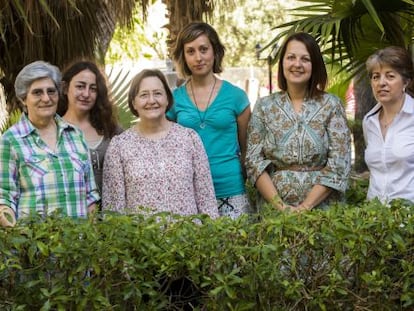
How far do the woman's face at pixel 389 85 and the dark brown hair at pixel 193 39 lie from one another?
1.06 meters

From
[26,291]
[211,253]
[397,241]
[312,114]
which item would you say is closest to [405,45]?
[312,114]

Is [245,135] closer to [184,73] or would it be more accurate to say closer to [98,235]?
[184,73]

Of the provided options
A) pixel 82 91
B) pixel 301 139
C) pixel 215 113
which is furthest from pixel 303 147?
pixel 82 91

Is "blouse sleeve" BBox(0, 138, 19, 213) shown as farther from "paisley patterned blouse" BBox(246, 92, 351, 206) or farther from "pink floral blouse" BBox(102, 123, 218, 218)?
"paisley patterned blouse" BBox(246, 92, 351, 206)

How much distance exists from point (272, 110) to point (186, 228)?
140 centimetres

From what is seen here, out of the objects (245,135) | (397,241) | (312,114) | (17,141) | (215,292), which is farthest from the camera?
(245,135)

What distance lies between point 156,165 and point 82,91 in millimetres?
816

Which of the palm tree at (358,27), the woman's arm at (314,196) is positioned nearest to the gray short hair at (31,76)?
the woman's arm at (314,196)

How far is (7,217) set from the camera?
4.06 meters

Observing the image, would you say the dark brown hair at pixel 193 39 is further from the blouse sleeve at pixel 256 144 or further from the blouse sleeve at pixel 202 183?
the blouse sleeve at pixel 202 183

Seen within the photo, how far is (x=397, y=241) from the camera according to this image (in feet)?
12.4

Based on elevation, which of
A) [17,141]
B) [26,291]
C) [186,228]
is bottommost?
[26,291]

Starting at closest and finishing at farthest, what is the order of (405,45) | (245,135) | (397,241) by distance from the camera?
(397,241)
(245,135)
(405,45)

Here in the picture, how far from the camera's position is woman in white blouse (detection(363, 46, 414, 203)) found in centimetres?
462
